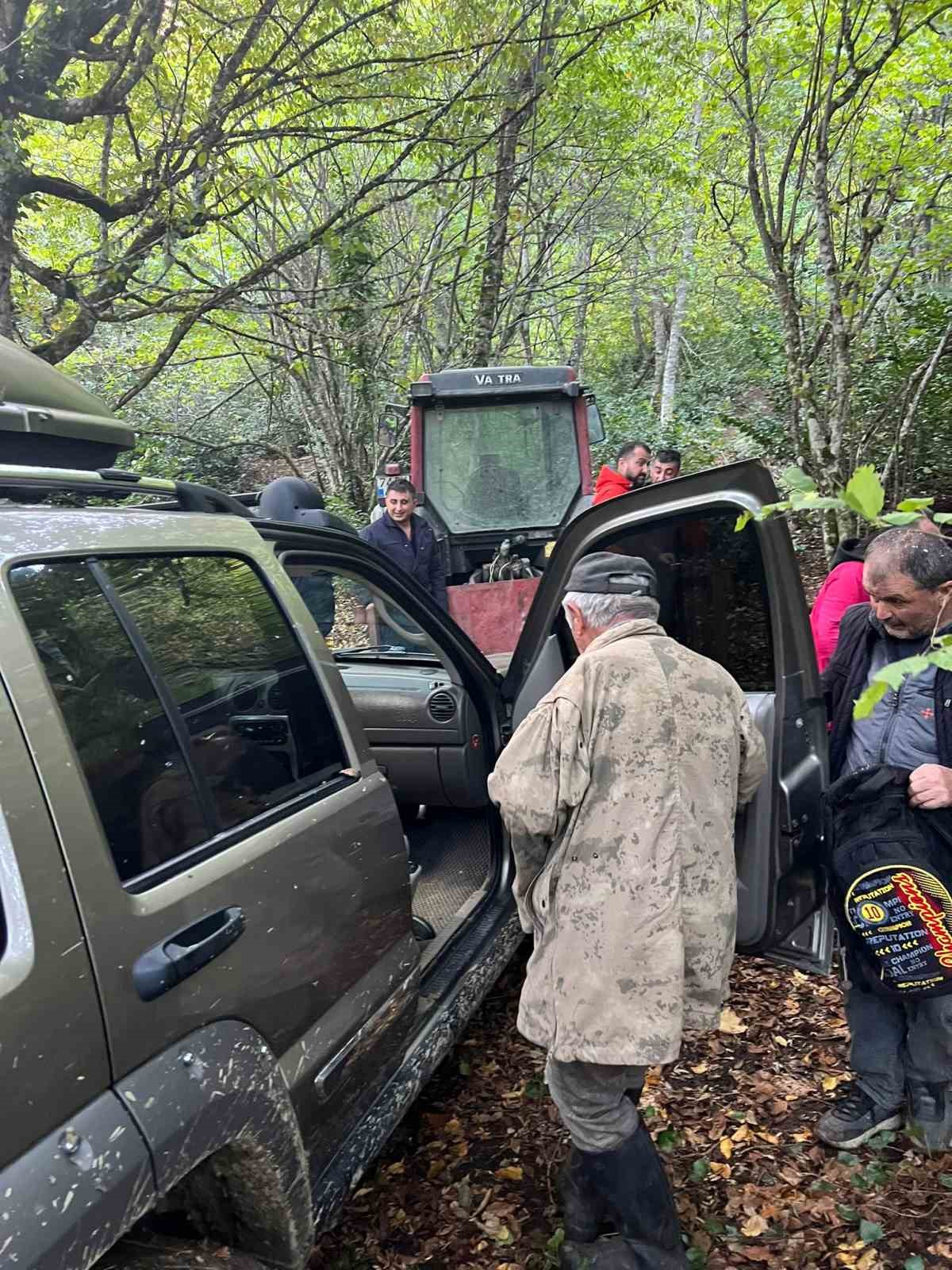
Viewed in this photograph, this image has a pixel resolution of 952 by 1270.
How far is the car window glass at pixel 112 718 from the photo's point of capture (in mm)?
1456

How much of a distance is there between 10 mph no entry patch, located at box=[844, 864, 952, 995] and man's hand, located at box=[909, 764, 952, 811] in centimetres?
18

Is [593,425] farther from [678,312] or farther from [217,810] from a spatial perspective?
[678,312]

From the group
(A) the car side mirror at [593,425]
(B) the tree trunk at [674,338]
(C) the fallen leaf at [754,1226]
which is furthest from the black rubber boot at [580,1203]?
(B) the tree trunk at [674,338]

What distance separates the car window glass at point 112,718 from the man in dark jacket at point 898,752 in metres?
1.88

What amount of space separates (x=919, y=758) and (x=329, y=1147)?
6.17ft

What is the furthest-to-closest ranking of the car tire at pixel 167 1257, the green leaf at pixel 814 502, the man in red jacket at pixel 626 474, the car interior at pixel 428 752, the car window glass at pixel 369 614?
the man in red jacket at pixel 626 474, the car interior at pixel 428 752, the car window glass at pixel 369 614, the car tire at pixel 167 1257, the green leaf at pixel 814 502

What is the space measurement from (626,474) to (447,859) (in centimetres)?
438

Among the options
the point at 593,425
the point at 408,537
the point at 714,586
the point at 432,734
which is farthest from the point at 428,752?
the point at 593,425

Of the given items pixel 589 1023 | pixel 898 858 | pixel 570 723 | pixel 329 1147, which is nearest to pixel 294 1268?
pixel 329 1147

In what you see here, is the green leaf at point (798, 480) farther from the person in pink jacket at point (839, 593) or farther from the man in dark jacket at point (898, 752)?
the person in pink jacket at point (839, 593)

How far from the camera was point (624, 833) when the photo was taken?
1.89 meters

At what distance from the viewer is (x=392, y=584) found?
286 centimetres

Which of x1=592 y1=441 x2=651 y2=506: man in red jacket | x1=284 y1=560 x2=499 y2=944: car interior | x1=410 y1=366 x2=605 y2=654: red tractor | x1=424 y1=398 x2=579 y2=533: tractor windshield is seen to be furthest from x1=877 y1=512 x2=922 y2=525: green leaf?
x1=424 y1=398 x2=579 y2=533: tractor windshield

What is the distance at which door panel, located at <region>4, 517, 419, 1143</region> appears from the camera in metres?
1.40
